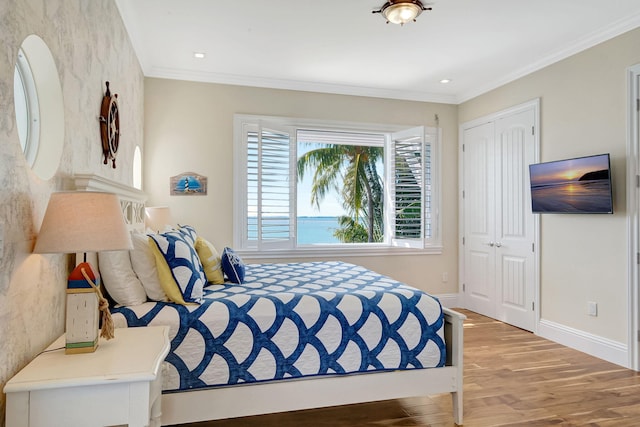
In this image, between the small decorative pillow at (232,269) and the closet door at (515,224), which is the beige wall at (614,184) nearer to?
the closet door at (515,224)

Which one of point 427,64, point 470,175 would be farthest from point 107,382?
point 470,175

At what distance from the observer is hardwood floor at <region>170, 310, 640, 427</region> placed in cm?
246

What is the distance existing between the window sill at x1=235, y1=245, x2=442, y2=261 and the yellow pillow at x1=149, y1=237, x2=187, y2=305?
229 cm

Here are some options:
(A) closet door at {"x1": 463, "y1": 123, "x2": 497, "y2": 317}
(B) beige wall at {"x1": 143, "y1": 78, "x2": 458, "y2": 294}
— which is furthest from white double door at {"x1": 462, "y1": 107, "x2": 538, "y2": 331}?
(B) beige wall at {"x1": 143, "y1": 78, "x2": 458, "y2": 294}

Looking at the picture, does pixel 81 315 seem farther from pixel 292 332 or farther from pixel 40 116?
pixel 292 332

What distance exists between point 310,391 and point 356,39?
9.62ft

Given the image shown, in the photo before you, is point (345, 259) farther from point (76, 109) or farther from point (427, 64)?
point (76, 109)

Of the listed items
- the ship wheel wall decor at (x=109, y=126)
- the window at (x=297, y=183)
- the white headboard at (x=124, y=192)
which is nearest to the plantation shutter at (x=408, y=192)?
the window at (x=297, y=183)

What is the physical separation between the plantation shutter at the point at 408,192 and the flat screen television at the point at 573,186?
1248 mm

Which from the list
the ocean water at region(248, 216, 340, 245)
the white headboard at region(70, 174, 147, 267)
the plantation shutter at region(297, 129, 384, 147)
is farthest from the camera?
the ocean water at region(248, 216, 340, 245)

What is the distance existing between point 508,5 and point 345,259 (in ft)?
10.2

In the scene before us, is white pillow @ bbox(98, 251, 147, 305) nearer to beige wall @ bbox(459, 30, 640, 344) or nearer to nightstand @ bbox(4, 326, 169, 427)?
nightstand @ bbox(4, 326, 169, 427)

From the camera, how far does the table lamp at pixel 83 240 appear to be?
1.42 metres

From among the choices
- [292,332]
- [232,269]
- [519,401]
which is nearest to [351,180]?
[232,269]
